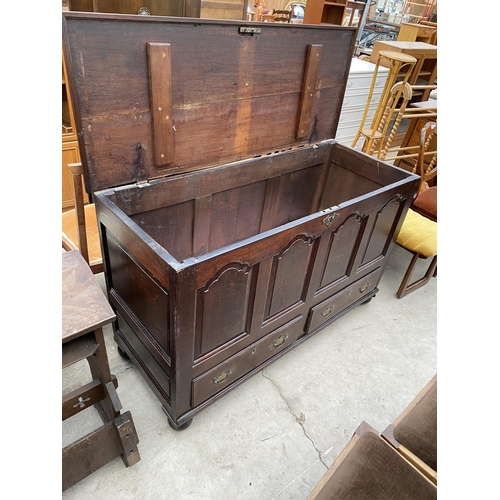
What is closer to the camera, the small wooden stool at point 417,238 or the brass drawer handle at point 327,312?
the brass drawer handle at point 327,312

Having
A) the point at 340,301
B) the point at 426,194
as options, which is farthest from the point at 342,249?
the point at 426,194

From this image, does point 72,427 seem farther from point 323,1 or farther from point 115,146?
point 323,1

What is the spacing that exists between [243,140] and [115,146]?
650 millimetres

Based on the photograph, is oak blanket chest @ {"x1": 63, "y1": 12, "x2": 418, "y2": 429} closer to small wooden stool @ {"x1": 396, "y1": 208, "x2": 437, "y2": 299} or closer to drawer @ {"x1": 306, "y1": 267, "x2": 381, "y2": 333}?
drawer @ {"x1": 306, "y1": 267, "x2": 381, "y2": 333}

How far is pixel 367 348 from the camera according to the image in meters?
2.09

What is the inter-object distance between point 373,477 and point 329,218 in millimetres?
895

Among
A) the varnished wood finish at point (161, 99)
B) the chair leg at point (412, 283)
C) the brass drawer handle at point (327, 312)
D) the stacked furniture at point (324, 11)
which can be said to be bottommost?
the chair leg at point (412, 283)

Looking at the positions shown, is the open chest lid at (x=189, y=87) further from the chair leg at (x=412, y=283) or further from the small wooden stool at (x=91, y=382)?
the chair leg at (x=412, y=283)

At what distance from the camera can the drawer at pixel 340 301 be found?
1867 mm

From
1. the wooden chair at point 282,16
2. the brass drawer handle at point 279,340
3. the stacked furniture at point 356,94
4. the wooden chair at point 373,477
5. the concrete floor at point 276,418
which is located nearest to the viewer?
the wooden chair at point 373,477

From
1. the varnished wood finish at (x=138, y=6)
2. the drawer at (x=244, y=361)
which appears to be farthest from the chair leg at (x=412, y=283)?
the varnished wood finish at (x=138, y=6)

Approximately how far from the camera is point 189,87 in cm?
144

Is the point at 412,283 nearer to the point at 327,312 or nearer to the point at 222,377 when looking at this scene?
the point at 327,312

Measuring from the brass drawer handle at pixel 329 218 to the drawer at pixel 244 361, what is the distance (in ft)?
1.67
